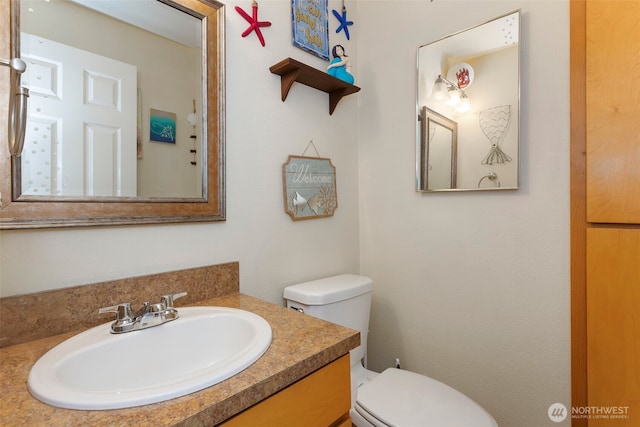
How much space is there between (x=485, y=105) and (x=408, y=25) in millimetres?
591

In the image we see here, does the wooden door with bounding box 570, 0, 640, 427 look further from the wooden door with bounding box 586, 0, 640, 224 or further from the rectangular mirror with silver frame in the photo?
the rectangular mirror with silver frame

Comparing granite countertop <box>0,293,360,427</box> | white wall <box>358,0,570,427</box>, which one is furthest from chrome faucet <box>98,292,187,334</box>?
white wall <box>358,0,570,427</box>

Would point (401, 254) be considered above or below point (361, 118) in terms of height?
below

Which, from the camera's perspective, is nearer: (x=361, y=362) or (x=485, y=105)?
(x=485, y=105)

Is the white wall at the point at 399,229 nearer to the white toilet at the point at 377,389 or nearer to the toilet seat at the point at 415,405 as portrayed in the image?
the white toilet at the point at 377,389

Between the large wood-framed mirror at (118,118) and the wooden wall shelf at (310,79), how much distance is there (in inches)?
→ 10.0

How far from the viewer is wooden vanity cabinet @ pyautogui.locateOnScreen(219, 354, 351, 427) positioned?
56 cm

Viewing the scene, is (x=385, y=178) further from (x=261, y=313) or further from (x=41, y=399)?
(x=41, y=399)

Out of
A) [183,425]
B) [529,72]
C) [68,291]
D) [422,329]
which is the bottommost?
[422,329]

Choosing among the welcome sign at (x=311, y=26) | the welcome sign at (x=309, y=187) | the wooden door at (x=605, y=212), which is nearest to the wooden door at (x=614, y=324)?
the wooden door at (x=605, y=212)

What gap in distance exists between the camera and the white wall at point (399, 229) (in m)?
1.10

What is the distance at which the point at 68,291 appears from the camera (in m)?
0.78

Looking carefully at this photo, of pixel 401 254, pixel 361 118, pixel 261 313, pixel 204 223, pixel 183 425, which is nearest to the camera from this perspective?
pixel 183 425

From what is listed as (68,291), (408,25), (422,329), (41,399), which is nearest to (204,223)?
(68,291)
